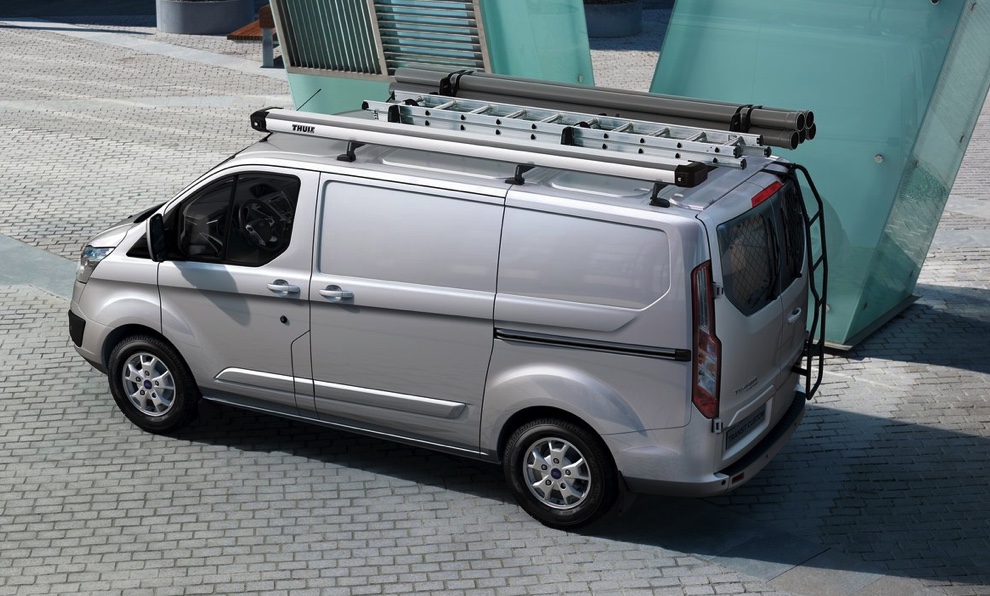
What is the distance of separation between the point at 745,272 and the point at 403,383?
1.90 metres

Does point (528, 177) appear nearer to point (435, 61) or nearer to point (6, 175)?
point (435, 61)

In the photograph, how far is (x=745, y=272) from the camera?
5918mm

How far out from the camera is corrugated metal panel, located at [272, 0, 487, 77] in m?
10.8

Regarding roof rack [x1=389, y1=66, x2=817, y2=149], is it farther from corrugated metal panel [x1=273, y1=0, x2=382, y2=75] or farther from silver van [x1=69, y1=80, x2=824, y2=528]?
corrugated metal panel [x1=273, y1=0, x2=382, y2=75]

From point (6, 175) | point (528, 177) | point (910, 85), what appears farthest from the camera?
point (6, 175)

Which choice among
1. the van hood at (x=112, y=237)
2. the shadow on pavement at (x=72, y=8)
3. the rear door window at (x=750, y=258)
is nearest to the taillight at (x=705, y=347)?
the rear door window at (x=750, y=258)

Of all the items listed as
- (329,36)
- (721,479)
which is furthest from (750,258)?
(329,36)

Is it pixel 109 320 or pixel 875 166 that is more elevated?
pixel 875 166

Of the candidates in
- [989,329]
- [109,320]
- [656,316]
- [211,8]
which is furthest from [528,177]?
[211,8]

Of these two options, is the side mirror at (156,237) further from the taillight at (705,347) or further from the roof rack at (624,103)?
the taillight at (705,347)

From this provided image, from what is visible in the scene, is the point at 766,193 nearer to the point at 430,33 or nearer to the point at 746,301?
the point at 746,301

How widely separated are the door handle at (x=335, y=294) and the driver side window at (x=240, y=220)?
1.24 feet

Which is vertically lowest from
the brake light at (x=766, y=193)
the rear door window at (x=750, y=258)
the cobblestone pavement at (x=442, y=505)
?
the cobblestone pavement at (x=442, y=505)

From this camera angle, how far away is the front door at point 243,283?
6641 mm
